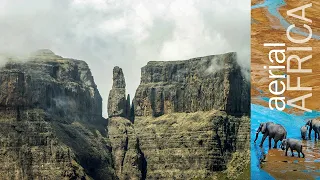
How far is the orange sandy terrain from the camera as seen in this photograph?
78.0 m

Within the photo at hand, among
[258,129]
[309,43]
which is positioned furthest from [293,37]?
[258,129]

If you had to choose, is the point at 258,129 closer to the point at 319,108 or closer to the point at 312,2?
the point at 319,108

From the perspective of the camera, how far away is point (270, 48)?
3095 inches

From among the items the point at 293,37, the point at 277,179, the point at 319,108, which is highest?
the point at 293,37

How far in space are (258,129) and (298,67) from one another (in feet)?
18.0

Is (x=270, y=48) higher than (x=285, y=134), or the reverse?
(x=270, y=48)

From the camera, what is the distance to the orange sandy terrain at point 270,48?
256 feet

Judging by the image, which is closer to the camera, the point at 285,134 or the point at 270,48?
the point at 270,48

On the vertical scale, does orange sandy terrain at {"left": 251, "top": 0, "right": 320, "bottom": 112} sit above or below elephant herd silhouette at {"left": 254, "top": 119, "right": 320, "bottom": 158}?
above

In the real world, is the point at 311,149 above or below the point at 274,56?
below

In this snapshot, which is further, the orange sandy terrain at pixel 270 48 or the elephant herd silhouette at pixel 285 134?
the elephant herd silhouette at pixel 285 134

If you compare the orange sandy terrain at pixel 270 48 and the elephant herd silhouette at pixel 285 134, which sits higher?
the orange sandy terrain at pixel 270 48

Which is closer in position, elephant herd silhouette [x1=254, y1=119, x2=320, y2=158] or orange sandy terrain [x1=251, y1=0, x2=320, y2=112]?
orange sandy terrain [x1=251, y1=0, x2=320, y2=112]

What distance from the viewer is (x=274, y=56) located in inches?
3086
